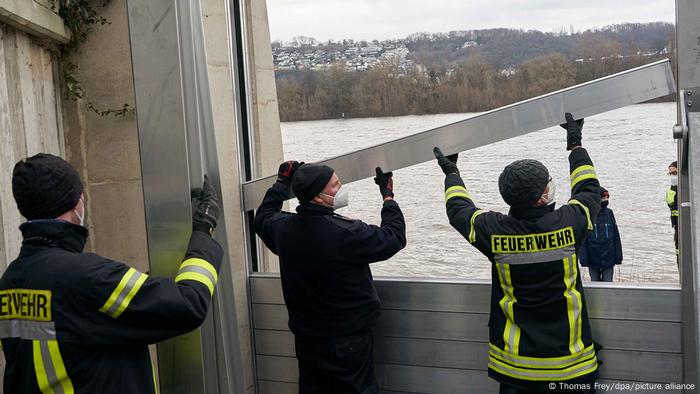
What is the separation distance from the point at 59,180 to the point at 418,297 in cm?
214

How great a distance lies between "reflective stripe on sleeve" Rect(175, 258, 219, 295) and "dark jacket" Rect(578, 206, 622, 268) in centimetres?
168

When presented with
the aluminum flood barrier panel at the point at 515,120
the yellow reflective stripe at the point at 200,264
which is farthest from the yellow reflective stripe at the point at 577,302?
the yellow reflective stripe at the point at 200,264

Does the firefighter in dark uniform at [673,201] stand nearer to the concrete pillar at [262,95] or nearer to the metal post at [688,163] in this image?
the metal post at [688,163]

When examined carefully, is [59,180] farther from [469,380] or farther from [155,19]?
[469,380]

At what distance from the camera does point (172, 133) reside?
110 inches

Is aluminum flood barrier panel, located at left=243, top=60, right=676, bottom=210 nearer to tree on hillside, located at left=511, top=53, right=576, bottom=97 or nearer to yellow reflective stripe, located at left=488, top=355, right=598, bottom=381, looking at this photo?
tree on hillside, located at left=511, top=53, right=576, bottom=97

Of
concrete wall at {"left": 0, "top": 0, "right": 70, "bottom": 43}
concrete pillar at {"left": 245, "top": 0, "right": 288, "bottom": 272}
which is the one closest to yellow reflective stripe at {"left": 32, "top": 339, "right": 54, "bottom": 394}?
concrete wall at {"left": 0, "top": 0, "right": 70, "bottom": 43}

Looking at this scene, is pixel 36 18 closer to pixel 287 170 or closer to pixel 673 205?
pixel 287 170

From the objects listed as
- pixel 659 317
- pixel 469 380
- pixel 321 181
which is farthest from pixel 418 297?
pixel 659 317

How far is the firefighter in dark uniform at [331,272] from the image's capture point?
3385 mm

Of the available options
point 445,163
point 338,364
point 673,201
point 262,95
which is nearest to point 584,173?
point 445,163

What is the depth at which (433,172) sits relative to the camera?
3980mm

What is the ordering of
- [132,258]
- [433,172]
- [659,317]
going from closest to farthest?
[659,317] < [132,258] < [433,172]

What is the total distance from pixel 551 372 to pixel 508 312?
30cm
